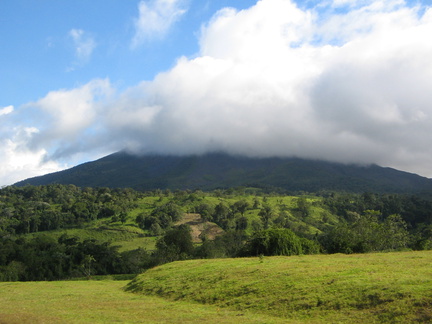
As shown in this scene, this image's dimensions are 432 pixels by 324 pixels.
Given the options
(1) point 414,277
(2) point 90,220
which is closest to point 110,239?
(2) point 90,220

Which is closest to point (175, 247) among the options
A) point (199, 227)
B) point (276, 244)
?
point (276, 244)

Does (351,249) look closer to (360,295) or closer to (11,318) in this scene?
(360,295)

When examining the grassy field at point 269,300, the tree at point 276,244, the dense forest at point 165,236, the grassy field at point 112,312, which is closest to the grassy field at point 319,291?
the grassy field at point 269,300

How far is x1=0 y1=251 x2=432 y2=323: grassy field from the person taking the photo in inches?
883

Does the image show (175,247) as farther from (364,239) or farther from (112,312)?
(112,312)

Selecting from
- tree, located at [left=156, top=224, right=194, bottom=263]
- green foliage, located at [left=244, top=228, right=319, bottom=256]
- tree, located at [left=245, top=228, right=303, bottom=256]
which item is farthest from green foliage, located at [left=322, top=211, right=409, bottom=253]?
tree, located at [left=156, top=224, right=194, bottom=263]

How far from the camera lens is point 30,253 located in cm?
11275

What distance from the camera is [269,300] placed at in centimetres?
2764

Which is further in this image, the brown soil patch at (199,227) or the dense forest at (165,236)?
the brown soil patch at (199,227)

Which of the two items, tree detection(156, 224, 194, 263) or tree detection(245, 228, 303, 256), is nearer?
tree detection(245, 228, 303, 256)

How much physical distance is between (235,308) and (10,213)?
188m

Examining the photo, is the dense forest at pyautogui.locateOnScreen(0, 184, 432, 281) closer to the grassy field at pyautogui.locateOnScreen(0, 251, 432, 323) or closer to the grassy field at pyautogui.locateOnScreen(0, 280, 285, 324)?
the grassy field at pyautogui.locateOnScreen(0, 251, 432, 323)

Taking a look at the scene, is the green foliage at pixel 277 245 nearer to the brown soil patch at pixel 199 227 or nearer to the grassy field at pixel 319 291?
the grassy field at pixel 319 291

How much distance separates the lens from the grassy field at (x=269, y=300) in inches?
883
